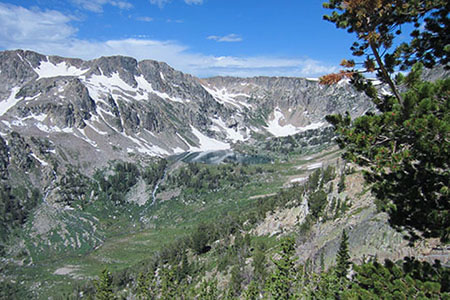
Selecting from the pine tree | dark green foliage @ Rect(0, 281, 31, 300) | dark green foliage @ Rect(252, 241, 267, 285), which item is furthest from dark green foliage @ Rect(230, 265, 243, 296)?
dark green foliage @ Rect(0, 281, 31, 300)

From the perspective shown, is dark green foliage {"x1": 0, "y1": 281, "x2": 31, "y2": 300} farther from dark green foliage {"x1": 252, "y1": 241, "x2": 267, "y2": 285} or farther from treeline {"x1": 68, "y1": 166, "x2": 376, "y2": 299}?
dark green foliage {"x1": 252, "y1": 241, "x2": 267, "y2": 285}

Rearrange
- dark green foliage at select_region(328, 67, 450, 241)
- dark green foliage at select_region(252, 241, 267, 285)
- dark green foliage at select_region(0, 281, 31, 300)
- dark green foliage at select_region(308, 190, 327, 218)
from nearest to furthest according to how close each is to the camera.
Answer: dark green foliage at select_region(328, 67, 450, 241) < dark green foliage at select_region(252, 241, 267, 285) < dark green foliage at select_region(308, 190, 327, 218) < dark green foliage at select_region(0, 281, 31, 300)

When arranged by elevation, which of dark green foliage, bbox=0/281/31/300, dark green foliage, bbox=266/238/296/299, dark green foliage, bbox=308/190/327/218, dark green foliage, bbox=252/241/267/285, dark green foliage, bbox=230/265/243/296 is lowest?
dark green foliage, bbox=0/281/31/300

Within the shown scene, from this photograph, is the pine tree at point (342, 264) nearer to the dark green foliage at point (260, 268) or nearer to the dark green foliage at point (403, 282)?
the dark green foliage at point (260, 268)

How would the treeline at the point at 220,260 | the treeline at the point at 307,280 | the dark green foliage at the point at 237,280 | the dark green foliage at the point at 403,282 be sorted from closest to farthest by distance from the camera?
the dark green foliage at the point at 403,282
the treeline at the point at 307,280
the treeline at the point at 220,260
the dark green foliage at the point at 237,280

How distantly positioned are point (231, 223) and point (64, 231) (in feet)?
376

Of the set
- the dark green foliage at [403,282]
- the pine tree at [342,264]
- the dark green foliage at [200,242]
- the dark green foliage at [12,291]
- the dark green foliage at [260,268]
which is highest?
the dark green foliage at [403,282]

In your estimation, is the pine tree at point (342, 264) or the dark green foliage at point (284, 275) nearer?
the dark green foliage at point (284, 275)

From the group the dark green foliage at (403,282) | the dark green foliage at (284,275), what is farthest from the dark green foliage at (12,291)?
the dark green foliage at (403,282)

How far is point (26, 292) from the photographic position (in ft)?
441

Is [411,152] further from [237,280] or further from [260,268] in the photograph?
[237,280]

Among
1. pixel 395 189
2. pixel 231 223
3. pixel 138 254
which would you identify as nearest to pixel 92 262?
pixel 138 254

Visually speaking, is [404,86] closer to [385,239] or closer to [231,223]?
[385,239]

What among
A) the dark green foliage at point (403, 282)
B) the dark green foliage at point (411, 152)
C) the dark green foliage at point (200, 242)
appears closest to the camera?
the dark green foliage at point (411, 152)
